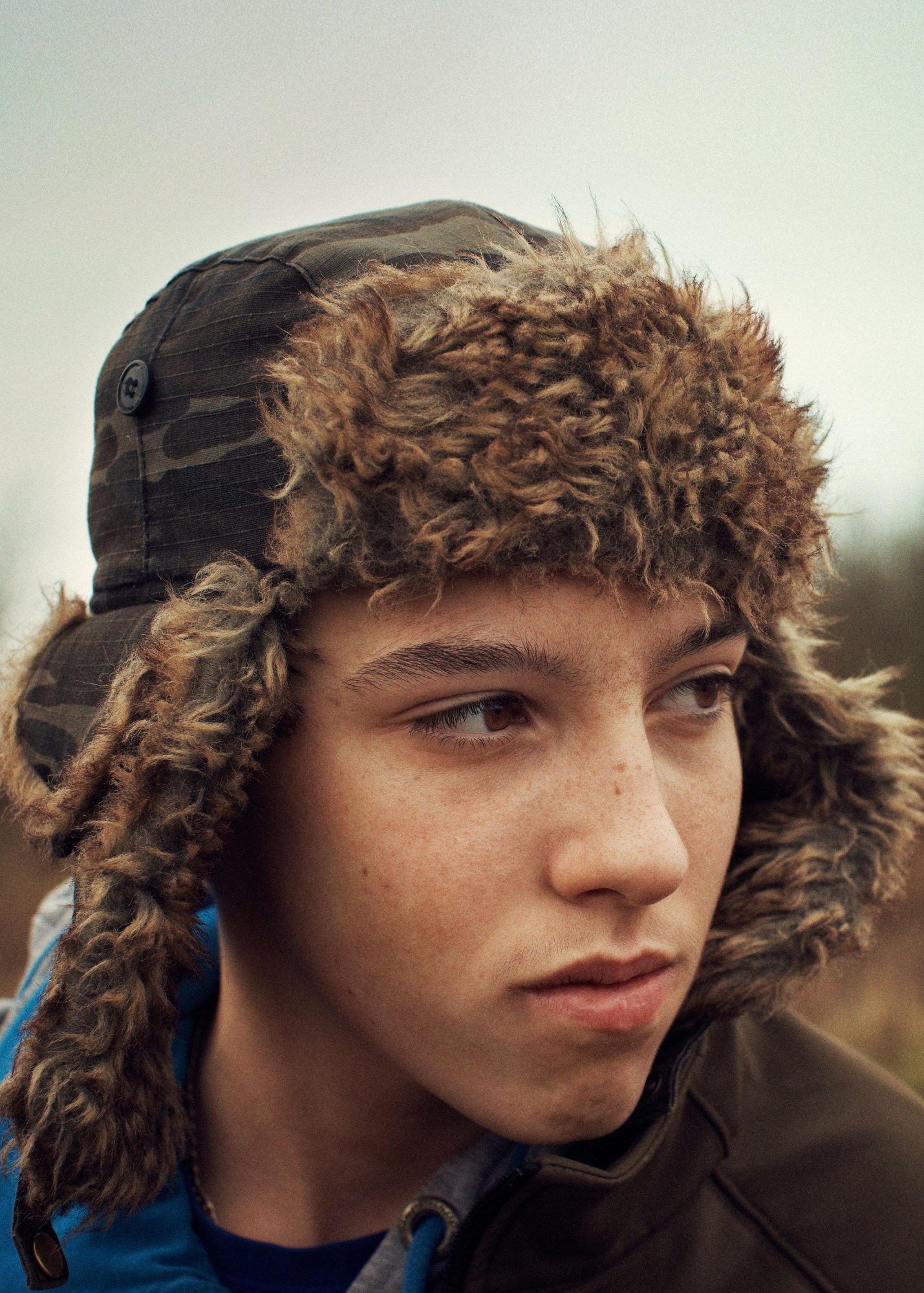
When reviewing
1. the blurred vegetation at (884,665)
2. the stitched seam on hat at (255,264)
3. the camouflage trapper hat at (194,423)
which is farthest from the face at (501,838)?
the blurred vegetation at (884,665)

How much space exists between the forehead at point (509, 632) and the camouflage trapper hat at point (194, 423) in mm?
257

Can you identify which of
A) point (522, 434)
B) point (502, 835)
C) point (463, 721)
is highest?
point (522, 434)

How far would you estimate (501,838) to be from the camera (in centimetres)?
129

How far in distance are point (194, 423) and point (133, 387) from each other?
20 centimetres

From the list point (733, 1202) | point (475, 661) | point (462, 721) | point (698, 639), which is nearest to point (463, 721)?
point (462, 721)

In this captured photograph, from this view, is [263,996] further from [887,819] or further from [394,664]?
[887,819]

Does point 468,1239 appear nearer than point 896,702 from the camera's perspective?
Yes

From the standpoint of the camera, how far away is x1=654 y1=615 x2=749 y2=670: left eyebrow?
1.37m

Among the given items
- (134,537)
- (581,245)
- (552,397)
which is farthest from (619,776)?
(134,537)

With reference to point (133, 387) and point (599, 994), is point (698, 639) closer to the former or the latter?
point (599, 994)

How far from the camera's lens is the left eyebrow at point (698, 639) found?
4.51ft

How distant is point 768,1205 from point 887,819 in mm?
718

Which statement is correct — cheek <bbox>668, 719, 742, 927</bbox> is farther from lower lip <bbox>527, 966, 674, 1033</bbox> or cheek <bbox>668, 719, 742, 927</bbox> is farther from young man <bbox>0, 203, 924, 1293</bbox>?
lower lip <bbox>527, 966, 674, 1033</bbox>

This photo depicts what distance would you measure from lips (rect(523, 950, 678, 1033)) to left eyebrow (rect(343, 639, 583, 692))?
0.39 metres
